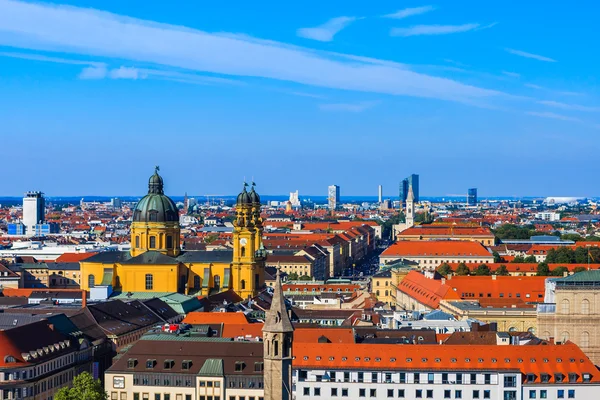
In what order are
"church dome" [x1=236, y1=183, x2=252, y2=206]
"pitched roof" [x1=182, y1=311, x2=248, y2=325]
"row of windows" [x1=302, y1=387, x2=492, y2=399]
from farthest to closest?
1. "church dome" [x1=236, y1=183, x2=252, y2=206]
2. "pitched roof" [x1=182, y1=311, x2=248, y2=325]
3. "row of windows" [x1=302, y1=387, x2=492, y2=399]

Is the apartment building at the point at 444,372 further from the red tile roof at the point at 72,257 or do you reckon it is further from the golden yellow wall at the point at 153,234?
the red tile roof at the point at 72,257

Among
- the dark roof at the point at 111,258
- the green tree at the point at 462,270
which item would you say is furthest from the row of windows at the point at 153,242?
the green tree at the point at 462,270

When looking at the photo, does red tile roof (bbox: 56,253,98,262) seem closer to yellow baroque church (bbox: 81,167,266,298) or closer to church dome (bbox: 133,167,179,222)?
yellow baroque church (bbox: 81,167,266,298)

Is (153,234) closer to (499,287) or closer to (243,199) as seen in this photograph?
(243,199)

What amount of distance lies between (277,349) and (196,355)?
21.5 m

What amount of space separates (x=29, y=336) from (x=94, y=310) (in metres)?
17.4

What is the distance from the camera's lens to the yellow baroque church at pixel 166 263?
13088cm

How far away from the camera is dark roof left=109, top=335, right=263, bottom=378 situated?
77.5 metres

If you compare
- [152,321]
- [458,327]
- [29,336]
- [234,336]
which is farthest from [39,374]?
[458,327]

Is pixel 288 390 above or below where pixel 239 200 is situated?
below

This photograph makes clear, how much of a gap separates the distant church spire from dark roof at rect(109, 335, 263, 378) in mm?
17384

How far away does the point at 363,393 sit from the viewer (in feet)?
265

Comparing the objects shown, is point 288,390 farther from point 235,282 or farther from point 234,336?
point 235,282

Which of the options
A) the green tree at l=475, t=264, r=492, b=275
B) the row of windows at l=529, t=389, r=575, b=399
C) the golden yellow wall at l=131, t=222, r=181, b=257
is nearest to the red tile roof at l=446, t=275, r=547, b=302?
the green tree at l=475, t=264, r=492, b=275
